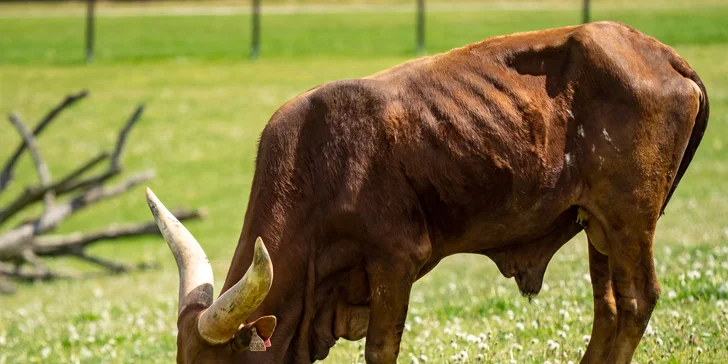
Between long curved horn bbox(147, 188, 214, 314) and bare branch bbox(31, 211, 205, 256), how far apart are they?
1172 centimetres

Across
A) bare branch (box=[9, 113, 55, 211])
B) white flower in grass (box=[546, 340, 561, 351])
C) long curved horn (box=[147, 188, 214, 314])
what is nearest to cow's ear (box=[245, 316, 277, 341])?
long curved horn (box=[147, 188, 214, 314])

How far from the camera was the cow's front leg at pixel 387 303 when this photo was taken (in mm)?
6117

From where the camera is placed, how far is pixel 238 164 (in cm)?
2494

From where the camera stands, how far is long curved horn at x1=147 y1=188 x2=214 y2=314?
6.00 m

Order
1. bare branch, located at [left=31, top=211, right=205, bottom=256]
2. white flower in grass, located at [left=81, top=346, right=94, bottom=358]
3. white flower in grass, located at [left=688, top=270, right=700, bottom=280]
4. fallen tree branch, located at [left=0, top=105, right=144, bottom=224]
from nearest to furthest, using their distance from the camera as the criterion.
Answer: white flower in grass, located at [left=688, top=270, right=700, bottom=280] → white flower in grass, located at [left=81, top=346, right=94, bottom=358] → fallen tree branch, located at [left=0, top=105, right=144, bottom=224] → bare branch, located at [left=31, top=211, right=205, bottom=256]

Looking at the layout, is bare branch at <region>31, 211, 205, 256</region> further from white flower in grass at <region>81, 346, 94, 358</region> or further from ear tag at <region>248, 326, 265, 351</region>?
ear tag at <region>248, 326, 265, 351</region>

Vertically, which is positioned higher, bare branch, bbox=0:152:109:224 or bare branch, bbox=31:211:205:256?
bare branch, bbox=0:152:109:224

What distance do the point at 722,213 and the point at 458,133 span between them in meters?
11.3

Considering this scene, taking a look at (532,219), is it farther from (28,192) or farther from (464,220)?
(28,192)

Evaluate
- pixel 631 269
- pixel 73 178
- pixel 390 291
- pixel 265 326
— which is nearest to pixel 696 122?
pixel 631 269

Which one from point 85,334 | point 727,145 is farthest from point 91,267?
point 727,145

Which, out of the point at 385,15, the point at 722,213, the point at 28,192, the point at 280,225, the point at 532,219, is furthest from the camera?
the point at 385,15

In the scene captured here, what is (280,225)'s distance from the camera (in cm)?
614

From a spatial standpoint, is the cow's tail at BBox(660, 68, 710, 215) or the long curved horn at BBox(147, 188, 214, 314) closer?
the long curved horn at BBox(147, 188, 214, 314)
